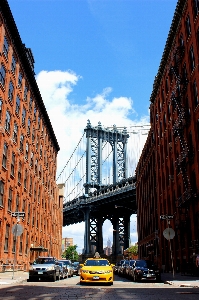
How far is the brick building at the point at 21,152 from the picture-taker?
32.1m

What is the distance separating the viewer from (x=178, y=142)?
38156mm

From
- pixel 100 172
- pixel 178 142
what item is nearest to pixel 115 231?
pixel 100 172

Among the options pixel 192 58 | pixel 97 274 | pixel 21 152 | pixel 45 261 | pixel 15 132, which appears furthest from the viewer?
pixel 21 152

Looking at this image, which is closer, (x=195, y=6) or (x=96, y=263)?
(x=96, y=263)

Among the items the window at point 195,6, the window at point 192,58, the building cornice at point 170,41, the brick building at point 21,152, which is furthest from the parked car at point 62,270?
the building cornice at point 170,41

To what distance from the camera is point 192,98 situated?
32812 mm

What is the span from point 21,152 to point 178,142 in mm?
17398

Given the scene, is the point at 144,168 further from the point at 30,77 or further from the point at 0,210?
the point at 0,210

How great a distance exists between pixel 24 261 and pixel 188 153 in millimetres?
21311

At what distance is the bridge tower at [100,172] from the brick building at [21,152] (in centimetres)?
4371

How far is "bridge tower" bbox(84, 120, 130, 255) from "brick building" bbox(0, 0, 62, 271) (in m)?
43.7

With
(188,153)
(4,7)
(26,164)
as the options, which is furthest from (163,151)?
(4,7)

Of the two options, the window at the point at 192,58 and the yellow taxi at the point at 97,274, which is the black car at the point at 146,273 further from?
the window at the point at 192,58

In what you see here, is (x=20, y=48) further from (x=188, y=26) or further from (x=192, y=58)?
(x=192, y=58)
